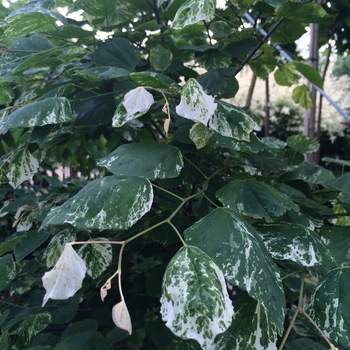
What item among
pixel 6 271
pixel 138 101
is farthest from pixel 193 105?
pixel 6 271

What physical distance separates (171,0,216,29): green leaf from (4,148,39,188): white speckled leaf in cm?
32

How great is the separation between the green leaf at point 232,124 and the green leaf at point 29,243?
1.03ft

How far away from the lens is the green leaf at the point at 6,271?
52cm

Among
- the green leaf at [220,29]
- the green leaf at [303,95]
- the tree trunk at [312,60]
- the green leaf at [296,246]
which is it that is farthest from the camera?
the tree trunk at [312,60]

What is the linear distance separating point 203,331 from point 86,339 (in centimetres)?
32

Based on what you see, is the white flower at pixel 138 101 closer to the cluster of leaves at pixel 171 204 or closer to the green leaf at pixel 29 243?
the cluster of leaves at pixel 171 204

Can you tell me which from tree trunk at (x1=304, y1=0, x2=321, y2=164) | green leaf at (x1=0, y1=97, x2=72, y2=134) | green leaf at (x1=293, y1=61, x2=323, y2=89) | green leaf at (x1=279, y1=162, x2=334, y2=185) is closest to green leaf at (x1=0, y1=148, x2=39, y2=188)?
green leaf at (x1=0, y1=97, x2=72, y2=134)

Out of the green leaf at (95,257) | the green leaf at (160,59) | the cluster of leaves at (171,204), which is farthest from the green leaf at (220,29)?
the green leaf at (95,257)

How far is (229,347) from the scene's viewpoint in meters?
0.35

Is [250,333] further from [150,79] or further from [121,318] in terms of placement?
[150,79]

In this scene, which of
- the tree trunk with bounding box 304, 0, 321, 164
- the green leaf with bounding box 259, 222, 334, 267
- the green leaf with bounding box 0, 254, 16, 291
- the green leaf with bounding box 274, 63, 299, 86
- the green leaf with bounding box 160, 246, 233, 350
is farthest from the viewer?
the tree trunk with bounding box 304, 0, 321, 164

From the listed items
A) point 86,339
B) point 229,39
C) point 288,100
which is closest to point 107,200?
Answer: point 86,339

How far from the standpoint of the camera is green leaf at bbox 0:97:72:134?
1.48ft

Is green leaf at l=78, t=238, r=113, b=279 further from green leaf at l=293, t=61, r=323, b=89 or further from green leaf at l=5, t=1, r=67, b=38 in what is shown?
green leaf at l=293, t=61, r=323, b=89
